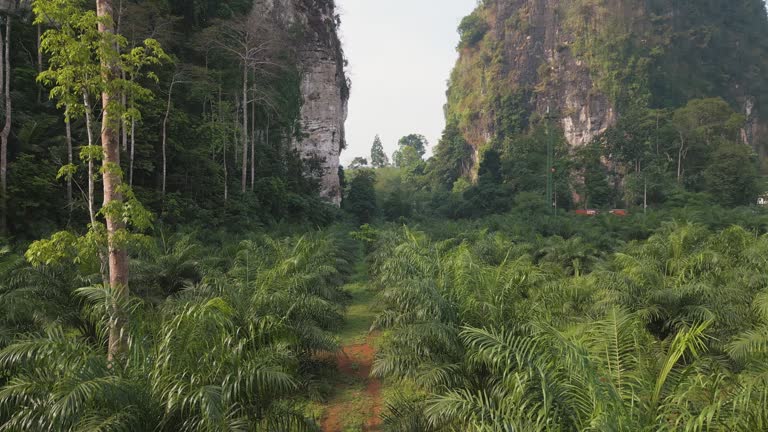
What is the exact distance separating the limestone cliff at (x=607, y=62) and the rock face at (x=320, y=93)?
3361 cm

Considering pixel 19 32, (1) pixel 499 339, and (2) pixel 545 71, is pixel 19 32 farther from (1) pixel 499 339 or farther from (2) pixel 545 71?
(2) pixel 545 71

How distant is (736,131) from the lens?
37.0 meters

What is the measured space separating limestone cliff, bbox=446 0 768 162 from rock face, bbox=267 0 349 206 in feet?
110

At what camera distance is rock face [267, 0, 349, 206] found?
2797 cm

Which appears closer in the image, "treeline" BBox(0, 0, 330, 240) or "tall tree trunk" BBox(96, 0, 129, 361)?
"tall tree trunk" BBox(96, 0, 129, 361)

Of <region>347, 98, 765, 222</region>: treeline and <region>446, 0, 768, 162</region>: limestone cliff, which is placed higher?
<region>446, 0, 768, 162</region>: limestone cliff

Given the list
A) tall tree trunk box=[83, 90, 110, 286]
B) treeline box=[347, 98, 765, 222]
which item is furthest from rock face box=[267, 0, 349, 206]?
tall tree trunk box=[83, 90, 110, 286]

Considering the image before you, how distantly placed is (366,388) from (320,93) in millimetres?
Answer: 25927

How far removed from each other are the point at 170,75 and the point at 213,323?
14519mm

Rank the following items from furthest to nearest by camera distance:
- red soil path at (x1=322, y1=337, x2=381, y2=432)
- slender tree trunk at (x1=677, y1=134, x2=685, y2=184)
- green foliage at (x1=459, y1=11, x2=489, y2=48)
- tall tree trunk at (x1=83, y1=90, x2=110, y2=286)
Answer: green foliage at (x1=459, y1=11, x2=489, y2=48)
slender tree trunk at (x1=677, y1=134, x2=685, y2=184)
red soil path at (x1=322, y1=337, x2=381, y2=432)
tall tree trunk at (x1=83, y1=90, x2=110, y2=286)

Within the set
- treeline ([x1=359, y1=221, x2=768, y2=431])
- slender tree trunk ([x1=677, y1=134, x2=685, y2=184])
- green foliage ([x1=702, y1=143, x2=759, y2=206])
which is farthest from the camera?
slender tree trunk ([x1=677, y1=134, x2=685, y2=184])

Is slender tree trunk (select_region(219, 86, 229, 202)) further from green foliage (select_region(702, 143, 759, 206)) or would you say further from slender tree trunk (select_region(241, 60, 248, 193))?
green foliage (select_region(702, 143, 759, 206))

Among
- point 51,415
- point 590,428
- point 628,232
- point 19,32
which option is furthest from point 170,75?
point 628,232

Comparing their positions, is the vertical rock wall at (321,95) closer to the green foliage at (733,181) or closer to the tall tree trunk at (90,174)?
the tall tree trunk at (90,174)
